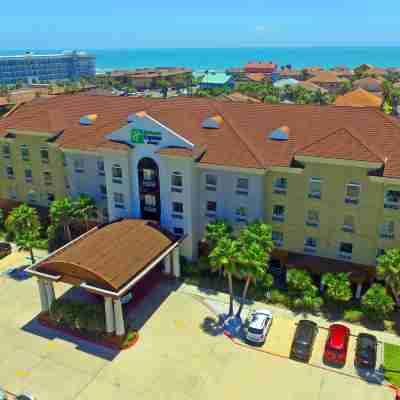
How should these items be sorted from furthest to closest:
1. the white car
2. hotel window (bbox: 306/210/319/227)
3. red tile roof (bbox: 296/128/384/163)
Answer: hotel window (bbox: 306/210/319/227) < red tile roof (bbox: 296/128/384/163) < the white car

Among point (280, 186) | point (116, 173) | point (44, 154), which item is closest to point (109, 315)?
point (116, 173)

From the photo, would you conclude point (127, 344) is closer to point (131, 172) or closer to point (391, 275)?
point (131, 172)

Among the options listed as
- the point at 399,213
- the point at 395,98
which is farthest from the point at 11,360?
the point at 395,98

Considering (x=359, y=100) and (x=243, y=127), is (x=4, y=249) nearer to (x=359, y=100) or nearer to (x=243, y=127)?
(x=243, y=127)

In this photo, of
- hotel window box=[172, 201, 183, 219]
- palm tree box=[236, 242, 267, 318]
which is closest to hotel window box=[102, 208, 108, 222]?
hotel window box=[172, 201, 183, 219]

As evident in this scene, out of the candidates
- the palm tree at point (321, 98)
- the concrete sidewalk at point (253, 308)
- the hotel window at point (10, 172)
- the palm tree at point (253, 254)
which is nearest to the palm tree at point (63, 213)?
the hotel window at point (10, 172)

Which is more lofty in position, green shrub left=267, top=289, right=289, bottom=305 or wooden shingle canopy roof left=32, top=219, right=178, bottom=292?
wooden shingle canopy roof left=32, top=219, right=178, bottom=292

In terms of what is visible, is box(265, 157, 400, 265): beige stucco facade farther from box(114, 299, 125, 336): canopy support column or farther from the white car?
box(114, 299, 125, 336): canopy support column
